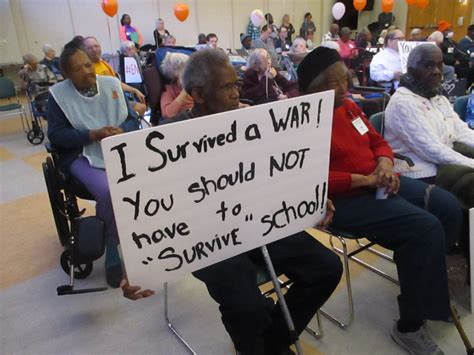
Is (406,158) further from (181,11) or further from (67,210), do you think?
(181,11)

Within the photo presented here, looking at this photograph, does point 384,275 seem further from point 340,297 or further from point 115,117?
point 115,117

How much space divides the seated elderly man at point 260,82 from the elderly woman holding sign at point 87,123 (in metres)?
1.54

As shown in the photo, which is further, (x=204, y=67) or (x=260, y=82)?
(x=260, y=82)

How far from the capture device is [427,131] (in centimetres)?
191

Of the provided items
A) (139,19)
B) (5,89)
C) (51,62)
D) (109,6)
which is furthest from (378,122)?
(139,19)

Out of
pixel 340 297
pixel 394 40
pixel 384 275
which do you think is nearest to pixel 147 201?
pixel 340 297

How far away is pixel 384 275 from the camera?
206cm

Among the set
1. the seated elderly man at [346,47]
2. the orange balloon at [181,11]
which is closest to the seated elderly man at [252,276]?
the seated elderly man at [346,47]

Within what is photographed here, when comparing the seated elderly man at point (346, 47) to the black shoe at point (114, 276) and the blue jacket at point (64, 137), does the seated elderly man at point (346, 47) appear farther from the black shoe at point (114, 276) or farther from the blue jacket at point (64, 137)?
the black shoe at point (114, 276)

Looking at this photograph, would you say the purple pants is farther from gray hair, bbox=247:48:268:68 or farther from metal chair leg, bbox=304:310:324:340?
gray hair, bbox=247:48:268:68

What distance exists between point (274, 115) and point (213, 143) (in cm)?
21

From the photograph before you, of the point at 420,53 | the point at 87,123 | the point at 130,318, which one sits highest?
the point at 420,53

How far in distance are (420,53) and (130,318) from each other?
1.99 meters

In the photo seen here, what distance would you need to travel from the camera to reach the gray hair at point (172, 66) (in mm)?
2990
